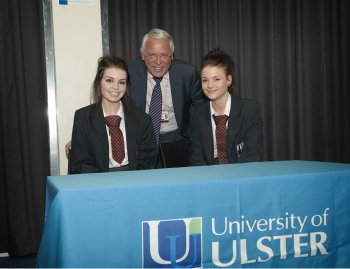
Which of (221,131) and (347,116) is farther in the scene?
(347,116)

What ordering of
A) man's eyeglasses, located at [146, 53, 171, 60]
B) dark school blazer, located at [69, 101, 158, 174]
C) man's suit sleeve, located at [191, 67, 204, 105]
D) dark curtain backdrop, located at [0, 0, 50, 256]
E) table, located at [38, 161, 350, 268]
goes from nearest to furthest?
1. table, located at [38, 161, 350, 268]
2. dark school blazer, located at [69, 101, 158, 174]
3. man's eyeglasses, located at [146, 53, 171, 60]
4. man's suit sleeve, located at [191, 67, 204, 105]
5. dark curtain backdrop, located at [0, 0, 50, 256]

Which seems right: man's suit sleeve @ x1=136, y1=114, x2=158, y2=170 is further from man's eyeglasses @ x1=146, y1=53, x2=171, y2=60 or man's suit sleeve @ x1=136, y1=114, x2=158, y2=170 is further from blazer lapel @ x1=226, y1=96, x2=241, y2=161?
man's eyeglasses @ x1=146, y1=53, x2=171, y2=60

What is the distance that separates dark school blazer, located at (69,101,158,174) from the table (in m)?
0.83

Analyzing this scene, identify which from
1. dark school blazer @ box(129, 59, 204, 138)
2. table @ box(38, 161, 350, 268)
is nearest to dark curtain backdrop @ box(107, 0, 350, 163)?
dark school blazer @ box(129, 59, 204, 138)

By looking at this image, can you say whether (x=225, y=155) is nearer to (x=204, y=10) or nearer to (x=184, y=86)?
(x=184, y=86)

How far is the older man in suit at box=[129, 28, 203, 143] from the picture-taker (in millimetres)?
3023

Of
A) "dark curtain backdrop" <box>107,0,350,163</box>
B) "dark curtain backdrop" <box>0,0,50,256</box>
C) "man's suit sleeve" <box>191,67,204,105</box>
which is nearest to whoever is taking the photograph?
"man's suit sleeve" <box>191,67,204,105</box>

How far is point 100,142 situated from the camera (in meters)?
2.40

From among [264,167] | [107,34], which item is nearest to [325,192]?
[264,167]

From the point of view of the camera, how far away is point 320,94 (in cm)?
429

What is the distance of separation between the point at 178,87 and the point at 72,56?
1145mm

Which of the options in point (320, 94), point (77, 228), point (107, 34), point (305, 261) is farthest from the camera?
point (320, 94)

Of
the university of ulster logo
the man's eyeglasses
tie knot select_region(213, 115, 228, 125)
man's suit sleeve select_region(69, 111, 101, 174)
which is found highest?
the man's eyeglasses

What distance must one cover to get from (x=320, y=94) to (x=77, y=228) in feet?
12.0
